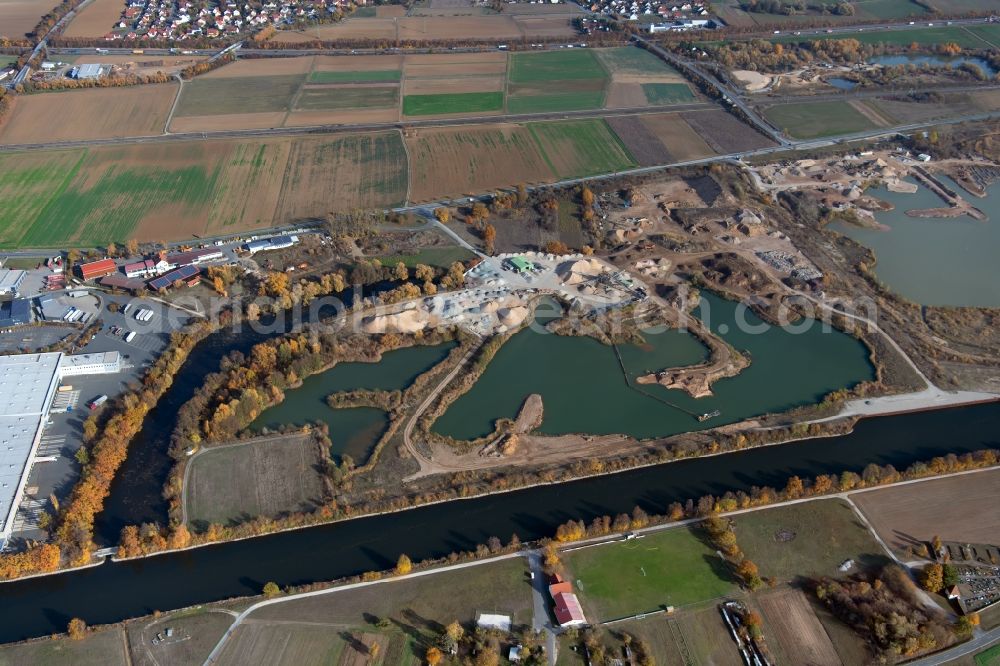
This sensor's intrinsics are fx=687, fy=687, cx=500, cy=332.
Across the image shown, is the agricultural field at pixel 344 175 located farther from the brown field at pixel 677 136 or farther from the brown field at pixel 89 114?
the brown field at pixel 677 136

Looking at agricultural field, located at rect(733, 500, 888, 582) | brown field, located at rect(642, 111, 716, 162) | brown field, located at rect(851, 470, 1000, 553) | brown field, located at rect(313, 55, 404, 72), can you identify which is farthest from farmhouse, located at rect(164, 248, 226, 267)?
brown field, located at rect(851, 470, 1000, 553)

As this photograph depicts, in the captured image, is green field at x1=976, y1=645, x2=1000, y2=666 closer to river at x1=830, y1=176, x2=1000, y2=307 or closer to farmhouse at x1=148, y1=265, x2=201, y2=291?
river at x1=830, y1=176, x2=1000, y2=307

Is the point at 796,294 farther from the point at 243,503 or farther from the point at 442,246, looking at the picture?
the point at 243,503

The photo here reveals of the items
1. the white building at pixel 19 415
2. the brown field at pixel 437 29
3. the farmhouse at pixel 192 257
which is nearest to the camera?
the white building at pixel 19 415

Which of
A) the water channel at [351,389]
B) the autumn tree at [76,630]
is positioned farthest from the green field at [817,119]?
the autumn tree at [76,630]

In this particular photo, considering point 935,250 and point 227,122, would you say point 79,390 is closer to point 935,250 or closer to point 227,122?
point 227,122

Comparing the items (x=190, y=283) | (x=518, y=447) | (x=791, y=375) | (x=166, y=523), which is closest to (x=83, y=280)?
(x=190, y=283)

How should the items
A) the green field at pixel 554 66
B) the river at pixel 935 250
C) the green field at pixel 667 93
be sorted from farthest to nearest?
the green field at pixel 554 66 < the green field at pixel 667 93 < the river at pixel 935 250

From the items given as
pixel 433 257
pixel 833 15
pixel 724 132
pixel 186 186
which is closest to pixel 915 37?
pixel 833 15
